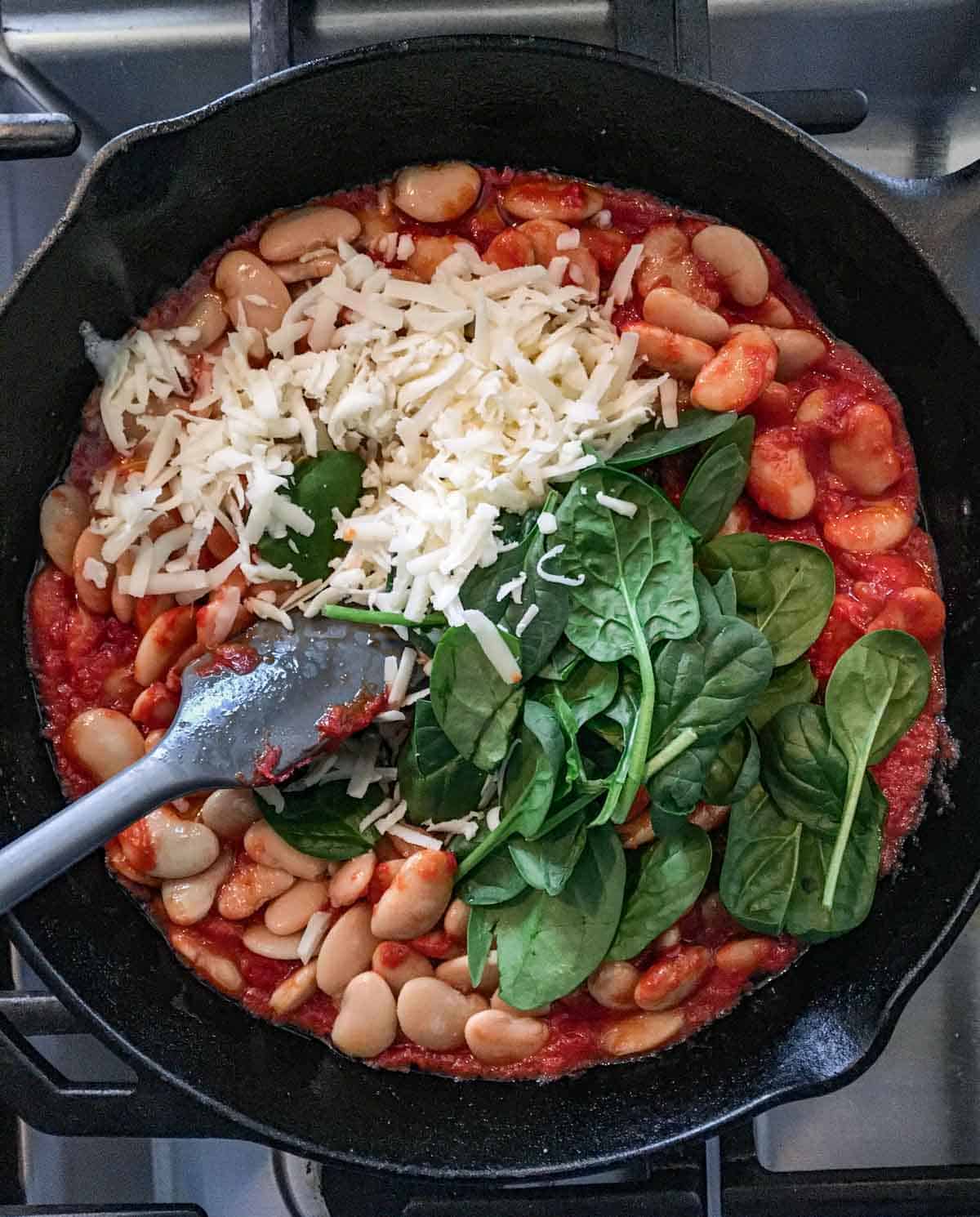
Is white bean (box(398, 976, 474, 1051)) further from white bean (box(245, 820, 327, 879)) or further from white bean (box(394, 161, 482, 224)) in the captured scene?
white bean (box(394, 161, 482, 224))

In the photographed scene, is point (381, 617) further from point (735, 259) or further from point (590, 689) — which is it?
point (735, 259)

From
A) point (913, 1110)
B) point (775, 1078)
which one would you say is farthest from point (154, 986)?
point (913, 1110)

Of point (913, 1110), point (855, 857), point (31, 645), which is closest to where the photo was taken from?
point (855, 857)

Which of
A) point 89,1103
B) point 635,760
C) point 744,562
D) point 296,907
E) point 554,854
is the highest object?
point 744,562

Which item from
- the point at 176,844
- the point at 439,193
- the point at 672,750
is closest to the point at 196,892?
the point at 176,844

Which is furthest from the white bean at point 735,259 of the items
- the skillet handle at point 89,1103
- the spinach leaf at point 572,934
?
the skillet handle at point 89,1103

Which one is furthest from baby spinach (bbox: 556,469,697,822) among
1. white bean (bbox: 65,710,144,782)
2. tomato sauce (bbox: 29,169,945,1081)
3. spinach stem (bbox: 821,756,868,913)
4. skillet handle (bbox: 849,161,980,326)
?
white bean (bbox: 65,710,144,782)

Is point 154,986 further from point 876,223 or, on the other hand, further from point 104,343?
point 876,223
